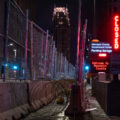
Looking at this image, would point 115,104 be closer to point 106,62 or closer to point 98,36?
point 106,62

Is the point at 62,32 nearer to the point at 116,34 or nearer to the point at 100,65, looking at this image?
the point at 100,65

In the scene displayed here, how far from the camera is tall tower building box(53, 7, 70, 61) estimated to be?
142m

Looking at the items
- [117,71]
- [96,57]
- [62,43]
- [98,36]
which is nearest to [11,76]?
[117,71]

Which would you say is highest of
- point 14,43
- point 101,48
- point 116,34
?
point 101,48

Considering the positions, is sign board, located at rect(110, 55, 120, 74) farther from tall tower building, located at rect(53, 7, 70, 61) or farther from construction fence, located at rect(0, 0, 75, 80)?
tall tower building, located at rect(53, 7, 70, 61)

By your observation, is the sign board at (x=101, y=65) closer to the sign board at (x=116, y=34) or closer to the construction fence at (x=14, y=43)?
the sign board at (x=116, y=34)

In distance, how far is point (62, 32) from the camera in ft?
490

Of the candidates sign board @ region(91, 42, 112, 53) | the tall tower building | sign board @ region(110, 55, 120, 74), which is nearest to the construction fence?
sign board @ region(110, 55, 120, 74)

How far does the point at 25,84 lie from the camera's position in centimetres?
1405

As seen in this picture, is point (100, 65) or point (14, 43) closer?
point (14, 43)

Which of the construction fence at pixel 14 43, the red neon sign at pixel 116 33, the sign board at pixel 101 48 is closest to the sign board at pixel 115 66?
the construction fence at pixel 14 43

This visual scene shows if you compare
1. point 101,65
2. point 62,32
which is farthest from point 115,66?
point 62,32

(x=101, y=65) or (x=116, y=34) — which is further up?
(x=116, y=34)

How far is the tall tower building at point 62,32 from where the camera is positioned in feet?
464
